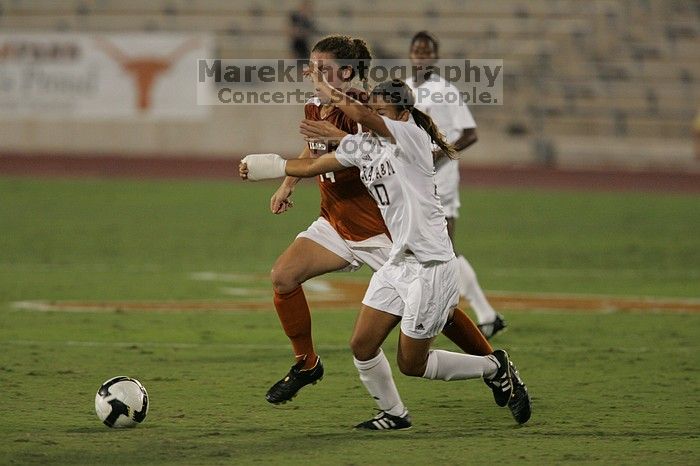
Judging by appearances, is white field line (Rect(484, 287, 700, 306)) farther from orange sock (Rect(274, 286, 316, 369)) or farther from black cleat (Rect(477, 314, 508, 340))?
orange sock (Rect(274, 286, 316, 369))

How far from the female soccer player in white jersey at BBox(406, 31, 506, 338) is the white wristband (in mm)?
2871

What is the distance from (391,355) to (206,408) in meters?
2.11

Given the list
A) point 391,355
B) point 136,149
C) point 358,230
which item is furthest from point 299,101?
point 358,230

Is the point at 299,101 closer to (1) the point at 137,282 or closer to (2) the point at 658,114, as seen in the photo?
(2) the point at 658,114

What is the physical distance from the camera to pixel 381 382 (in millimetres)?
6242

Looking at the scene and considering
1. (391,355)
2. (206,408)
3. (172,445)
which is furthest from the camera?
(391,355)

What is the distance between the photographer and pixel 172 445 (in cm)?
587

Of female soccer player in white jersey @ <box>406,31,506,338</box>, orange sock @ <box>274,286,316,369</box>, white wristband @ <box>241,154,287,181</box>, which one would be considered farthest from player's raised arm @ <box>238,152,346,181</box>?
female soccer player in white jersey @ <box>406,31,506,338</box>

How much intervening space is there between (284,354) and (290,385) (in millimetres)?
1770

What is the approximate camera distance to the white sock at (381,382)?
20.4ft

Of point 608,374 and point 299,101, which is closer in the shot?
point 608,374

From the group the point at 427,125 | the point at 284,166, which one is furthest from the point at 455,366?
the point at 284,166

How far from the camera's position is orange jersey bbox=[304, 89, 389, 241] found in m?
6.72

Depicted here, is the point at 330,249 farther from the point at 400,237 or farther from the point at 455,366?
the point at 455,366
